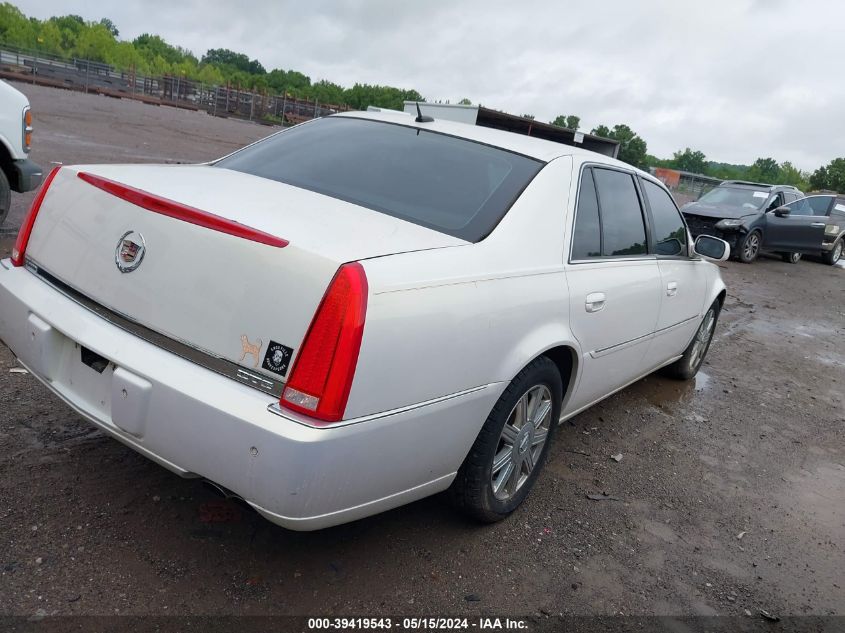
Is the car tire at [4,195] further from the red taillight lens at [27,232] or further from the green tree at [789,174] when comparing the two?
the green tree at [789,174]

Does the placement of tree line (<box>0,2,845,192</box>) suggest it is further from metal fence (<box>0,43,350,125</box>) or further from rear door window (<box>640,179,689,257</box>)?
rear door window (<box>640,179,689,257</box>)

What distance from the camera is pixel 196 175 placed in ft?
9.72

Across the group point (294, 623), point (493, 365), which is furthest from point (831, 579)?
point (294, 623)

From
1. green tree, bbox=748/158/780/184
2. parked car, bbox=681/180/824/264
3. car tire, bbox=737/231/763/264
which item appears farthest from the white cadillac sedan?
green tree, bbox=748/158/780/184

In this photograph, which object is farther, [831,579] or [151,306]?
[831,579]

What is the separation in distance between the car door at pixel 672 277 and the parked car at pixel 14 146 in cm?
503

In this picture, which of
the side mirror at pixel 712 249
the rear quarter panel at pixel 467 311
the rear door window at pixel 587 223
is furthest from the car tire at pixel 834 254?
the rear quarter panel at pixel 467 311

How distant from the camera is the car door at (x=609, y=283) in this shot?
3.33 metres

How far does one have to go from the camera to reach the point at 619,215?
388 cm

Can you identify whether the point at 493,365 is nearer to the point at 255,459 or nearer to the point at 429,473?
the point at 429,473

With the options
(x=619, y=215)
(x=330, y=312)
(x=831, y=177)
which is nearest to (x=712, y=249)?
(x=619, y=215)

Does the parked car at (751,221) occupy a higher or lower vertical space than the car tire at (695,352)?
higher

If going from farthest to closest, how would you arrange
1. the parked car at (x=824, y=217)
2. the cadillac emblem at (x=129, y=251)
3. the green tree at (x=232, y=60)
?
the green tree at (x=232, y=60) → the parked car at (x=824, y=217) → the cadillac emblem at (x=129, y=251)

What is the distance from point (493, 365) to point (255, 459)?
3.14ft
